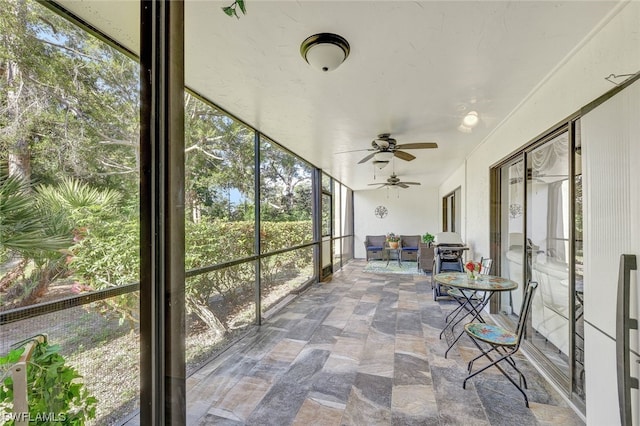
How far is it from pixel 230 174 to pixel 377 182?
18.8 feet

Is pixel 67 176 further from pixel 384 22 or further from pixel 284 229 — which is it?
pixel 284 229

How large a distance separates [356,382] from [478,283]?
61.0 inches

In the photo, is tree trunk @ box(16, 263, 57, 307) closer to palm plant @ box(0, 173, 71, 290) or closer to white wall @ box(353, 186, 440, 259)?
palm plant @ box(0, 173, 71, 290)

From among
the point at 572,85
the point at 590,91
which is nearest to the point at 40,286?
the point at 590,91

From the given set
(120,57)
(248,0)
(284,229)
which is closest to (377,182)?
(284,229)

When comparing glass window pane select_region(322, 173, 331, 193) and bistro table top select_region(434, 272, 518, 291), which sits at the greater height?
glass window pane select_region(322, 173, 331, 193)

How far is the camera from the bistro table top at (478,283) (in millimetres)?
2621

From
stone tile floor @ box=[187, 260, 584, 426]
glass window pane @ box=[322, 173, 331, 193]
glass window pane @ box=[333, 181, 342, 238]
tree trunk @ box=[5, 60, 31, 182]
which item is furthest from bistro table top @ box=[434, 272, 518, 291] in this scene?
glass window pane @ box=[333, 181, 342, 238]

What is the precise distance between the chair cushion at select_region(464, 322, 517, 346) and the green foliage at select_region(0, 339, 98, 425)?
8.15 ft

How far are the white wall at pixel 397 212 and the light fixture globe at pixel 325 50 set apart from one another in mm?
8198

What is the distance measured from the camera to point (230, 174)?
118 inches

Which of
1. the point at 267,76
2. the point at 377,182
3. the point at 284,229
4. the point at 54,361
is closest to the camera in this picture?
the point at 54,361

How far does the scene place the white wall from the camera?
9.66 m

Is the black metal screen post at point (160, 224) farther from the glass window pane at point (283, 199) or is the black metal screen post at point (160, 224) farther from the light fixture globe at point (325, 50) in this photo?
the glass window pane at point (283, 199)
